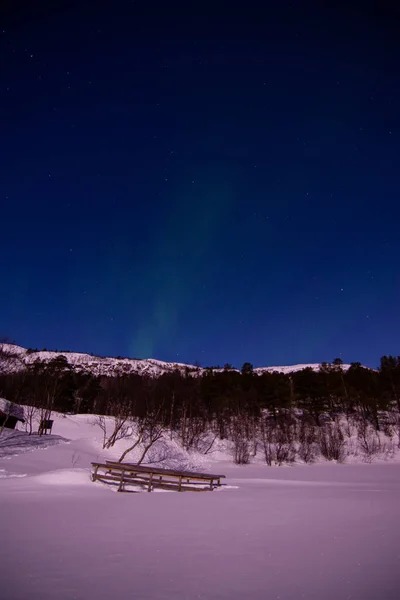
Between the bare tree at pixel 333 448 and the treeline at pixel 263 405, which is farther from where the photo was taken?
the treeline at pixel 263 405

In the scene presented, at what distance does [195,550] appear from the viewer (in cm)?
701

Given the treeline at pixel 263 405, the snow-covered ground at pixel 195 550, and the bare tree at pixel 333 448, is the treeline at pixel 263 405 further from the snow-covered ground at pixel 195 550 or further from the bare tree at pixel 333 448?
the snow-covered ground at pixel 195 550

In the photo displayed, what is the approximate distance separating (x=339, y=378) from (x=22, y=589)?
257 ft

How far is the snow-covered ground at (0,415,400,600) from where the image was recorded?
5.08m

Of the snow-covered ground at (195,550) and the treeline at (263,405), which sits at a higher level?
the treeline at (263,405)

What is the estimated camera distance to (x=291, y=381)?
227 feet

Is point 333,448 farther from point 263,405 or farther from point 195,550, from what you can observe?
point 195,550

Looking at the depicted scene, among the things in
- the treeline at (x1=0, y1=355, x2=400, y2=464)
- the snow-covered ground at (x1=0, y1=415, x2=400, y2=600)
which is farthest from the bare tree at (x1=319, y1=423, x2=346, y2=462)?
the snow-covered ground at (x1=0, y1=415, x2=400, y2=600)

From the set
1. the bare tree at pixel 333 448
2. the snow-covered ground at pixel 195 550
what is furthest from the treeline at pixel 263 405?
the snow-covered ground at pixel 195 550

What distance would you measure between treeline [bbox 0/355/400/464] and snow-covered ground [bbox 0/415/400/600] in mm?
35660

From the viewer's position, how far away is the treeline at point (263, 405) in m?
50.6

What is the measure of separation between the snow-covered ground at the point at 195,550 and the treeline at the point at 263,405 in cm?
3566

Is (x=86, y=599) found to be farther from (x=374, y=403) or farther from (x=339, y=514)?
(x=374, y=403)

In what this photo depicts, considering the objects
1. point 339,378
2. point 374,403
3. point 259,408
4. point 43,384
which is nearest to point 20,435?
point 43,384
